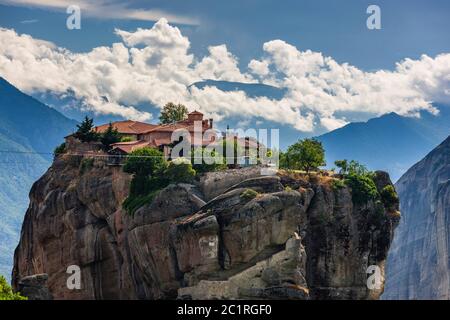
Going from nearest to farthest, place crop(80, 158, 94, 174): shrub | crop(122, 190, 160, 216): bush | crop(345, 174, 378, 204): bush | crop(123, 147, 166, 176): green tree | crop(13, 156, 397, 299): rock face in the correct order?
1. crop(13, 156, 397, 299): rock face
2. crop(122, 190, 160, 216): bush
3. crop(345, 174, 378, 204): bush
4. crop(123, 147, 166, 176): green tree
5. crop(80, 158, 94, 174): shrub

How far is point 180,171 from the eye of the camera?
356ft

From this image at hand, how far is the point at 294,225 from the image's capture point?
101m

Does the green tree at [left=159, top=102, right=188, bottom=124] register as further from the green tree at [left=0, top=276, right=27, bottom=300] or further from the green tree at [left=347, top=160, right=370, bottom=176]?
the green tree at [left=0, top=276, right=27, bottom=300]

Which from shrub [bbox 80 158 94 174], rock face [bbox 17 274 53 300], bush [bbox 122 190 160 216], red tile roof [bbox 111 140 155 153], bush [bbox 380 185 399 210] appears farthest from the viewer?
shrub [bbox 80 158 94 174]

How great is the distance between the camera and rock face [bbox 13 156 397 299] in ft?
326

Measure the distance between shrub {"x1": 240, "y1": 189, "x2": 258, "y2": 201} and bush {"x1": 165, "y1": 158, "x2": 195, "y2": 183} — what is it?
330 inches

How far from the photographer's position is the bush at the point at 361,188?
358ft

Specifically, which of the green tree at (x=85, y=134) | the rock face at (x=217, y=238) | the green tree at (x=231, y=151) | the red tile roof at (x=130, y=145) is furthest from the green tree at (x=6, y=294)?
the green tree at (x=85, y=134)

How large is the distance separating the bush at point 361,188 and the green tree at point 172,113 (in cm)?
4199

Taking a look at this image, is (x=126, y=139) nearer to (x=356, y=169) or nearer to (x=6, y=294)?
(x=356, y=169)

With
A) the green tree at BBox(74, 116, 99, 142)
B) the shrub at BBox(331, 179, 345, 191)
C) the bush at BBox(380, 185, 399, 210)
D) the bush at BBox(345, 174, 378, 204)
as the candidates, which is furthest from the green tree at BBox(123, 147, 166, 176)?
the bush at BBox(380, 185, 399, 210)

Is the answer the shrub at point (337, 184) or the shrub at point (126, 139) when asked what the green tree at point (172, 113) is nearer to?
the shrub at point (126, 139)
